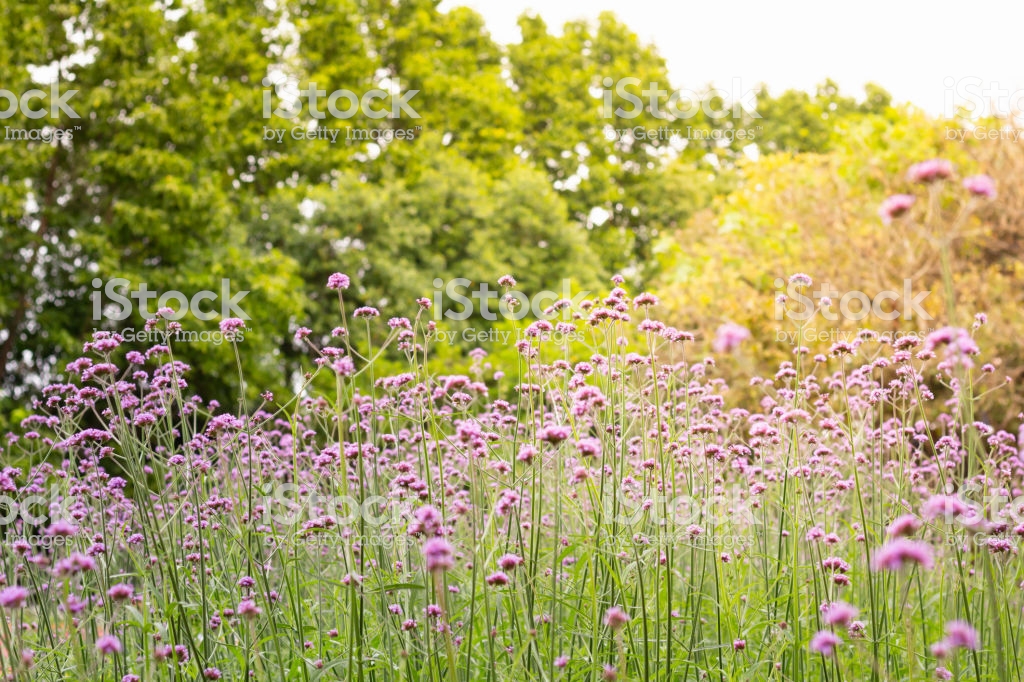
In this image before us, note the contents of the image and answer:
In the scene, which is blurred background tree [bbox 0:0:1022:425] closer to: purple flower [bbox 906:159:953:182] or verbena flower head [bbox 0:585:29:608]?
purple flower [bbox 906:159:953:182]

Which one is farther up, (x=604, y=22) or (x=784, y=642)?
(x=604, y=22)

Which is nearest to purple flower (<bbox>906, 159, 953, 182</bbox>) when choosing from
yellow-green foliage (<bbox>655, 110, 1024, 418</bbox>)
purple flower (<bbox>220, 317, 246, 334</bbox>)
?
purple flower (<bbox>220, 317, 246, 334</bbox>)

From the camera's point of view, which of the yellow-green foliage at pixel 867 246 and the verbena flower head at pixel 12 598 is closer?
the verbena flower head at pixel 12 598

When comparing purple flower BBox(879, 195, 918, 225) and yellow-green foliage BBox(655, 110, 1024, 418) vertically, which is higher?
yellow-green foliage BBox(655, 110, 1024, 418)

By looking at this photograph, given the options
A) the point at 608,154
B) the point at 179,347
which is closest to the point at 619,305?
the point at 179,347

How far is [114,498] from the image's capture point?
363 cm

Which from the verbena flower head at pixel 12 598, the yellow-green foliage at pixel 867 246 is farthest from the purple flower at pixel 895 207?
the yellow-green foliage at pixel 867 246

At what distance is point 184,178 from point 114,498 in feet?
32.6

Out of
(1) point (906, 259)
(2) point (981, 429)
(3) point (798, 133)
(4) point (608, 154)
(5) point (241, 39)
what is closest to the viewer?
(2) point (981, 429)

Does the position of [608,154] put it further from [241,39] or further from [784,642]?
[784,642]

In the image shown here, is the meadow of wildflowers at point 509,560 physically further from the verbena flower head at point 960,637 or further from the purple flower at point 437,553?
the verbena flower head at point 960,637

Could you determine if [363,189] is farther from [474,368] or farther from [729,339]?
[729,339]

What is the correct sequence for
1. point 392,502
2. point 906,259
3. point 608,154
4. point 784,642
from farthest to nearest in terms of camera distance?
point 608,154 < point 906,259 < point 392,502 < point 784,642

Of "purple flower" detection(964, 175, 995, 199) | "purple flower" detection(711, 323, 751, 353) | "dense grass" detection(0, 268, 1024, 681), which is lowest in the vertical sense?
"dense grass" detection(0, 268, 1024, 681)
